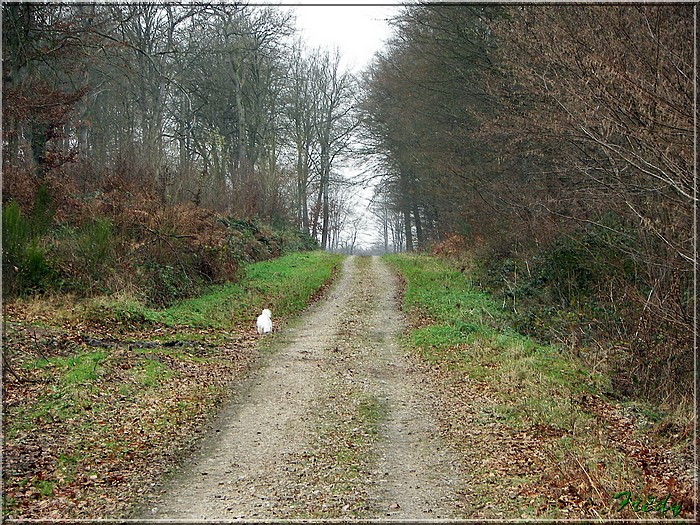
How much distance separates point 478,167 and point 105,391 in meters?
13.9

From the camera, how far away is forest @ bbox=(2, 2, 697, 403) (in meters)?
9.30

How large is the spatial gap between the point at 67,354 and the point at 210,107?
92.6 feet

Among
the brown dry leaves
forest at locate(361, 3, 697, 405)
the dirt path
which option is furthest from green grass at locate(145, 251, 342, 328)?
forest at locate(361, 3, 697, 405)

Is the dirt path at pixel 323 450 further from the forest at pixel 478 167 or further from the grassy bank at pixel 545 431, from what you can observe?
the forest at pixel 478 167

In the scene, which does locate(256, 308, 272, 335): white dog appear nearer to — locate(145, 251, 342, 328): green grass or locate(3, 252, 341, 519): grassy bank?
locate(3, 252, 341, 519): grassy bank

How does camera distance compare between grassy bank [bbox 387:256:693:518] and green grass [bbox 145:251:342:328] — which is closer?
grassy bank [bbox 387:256:693:518]

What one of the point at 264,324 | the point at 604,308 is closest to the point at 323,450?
the point at 264,324

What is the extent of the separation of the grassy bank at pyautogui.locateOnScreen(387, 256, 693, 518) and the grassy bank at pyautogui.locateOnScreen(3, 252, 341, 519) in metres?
3.16

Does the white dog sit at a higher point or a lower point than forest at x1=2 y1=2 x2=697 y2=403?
lower

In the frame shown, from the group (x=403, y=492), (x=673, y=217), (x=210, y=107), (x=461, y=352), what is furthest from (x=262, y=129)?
(x=403, y=492)

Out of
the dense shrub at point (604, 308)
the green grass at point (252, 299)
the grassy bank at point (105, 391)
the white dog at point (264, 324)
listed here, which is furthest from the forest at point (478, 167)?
the white dog at point (264, 324)

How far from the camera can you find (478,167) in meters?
20.1

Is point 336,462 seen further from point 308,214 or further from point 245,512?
point 308,214

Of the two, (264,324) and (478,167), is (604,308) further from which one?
(478,167)
